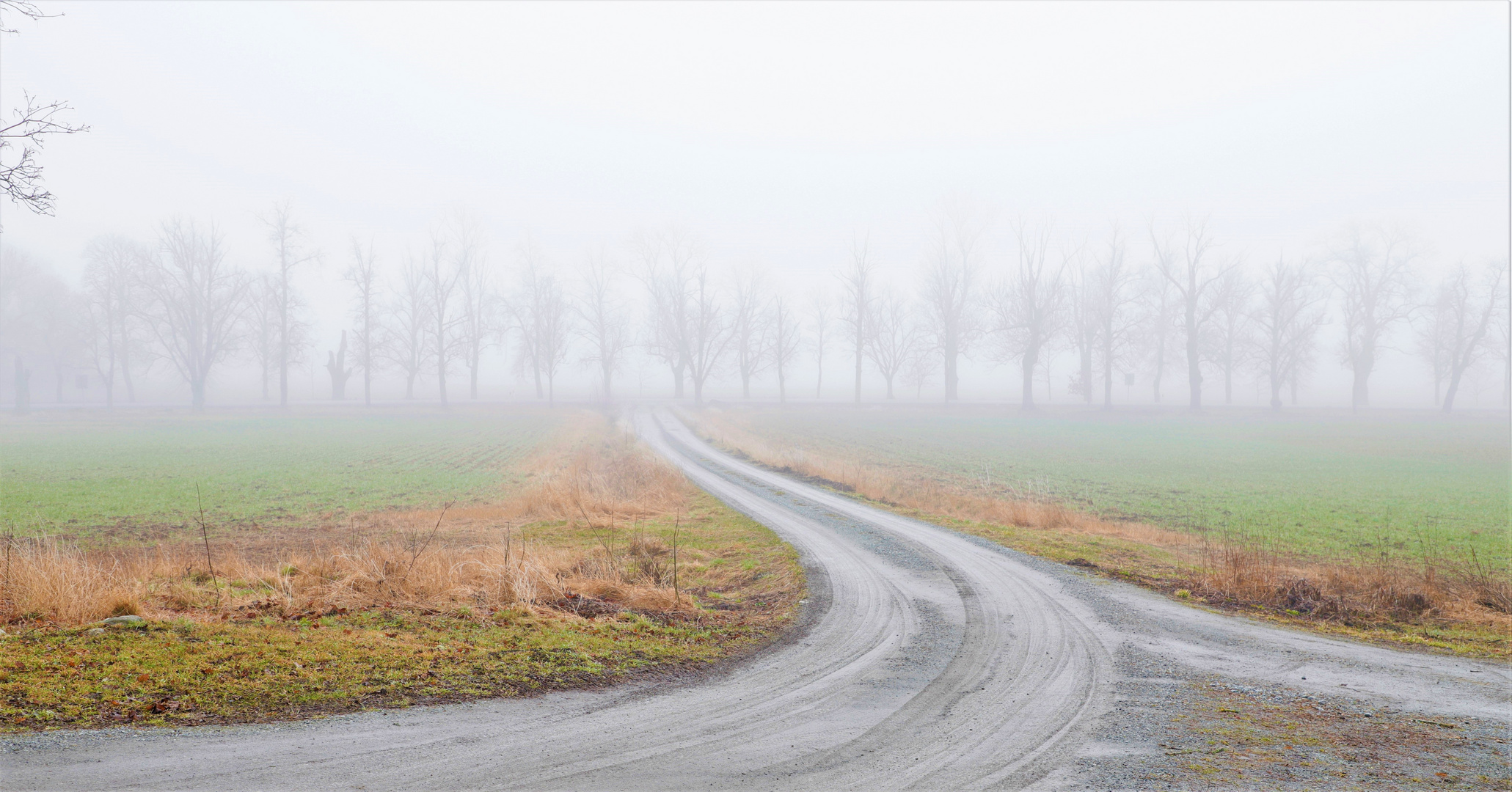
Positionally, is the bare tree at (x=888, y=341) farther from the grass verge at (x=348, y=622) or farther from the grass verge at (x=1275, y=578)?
the grass verge at (x=348, y=622)

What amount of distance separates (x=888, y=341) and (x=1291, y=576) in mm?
70487

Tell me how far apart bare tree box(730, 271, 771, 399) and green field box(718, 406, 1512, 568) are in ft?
65.4

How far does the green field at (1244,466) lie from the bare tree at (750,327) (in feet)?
65.4

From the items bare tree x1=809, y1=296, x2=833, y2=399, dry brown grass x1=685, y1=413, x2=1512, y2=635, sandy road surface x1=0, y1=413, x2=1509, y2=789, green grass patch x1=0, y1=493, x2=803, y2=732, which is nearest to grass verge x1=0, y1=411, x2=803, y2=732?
green grass patch x1=0, y1=493, x2=803, y2=732

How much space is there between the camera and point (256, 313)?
67.1 metres

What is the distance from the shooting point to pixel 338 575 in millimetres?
9602

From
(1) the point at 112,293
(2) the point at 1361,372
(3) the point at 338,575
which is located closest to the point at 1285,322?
(2) the point at 1361,372

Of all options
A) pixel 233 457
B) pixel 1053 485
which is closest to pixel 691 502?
pixel 1053 485

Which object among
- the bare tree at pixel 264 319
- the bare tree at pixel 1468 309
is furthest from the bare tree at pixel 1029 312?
the bare tree at pixel 264 319

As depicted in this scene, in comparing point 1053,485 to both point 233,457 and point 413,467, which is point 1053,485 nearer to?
point 413,467

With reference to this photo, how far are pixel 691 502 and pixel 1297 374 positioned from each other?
73.3 meters

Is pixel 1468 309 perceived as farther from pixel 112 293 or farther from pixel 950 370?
pixel 112 293

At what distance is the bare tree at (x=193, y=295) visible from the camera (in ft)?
180

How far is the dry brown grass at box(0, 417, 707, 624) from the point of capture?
7.17m
